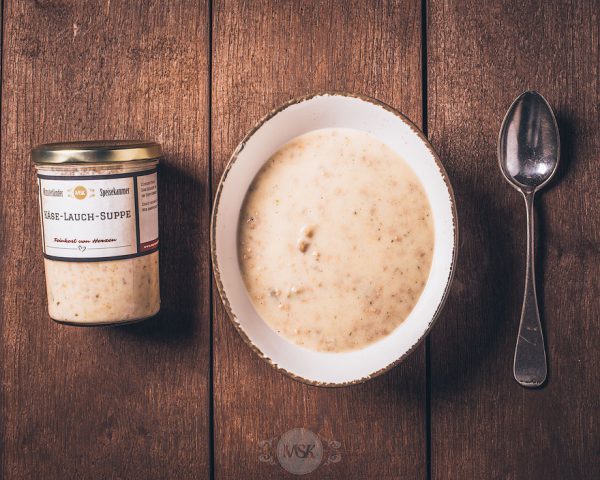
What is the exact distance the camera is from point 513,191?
2.74 ft

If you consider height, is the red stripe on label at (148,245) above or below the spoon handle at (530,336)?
above

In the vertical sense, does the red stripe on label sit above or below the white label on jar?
below

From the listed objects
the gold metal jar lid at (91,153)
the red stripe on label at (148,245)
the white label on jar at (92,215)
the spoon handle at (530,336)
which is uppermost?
the gold metal jar lid at (91,153)

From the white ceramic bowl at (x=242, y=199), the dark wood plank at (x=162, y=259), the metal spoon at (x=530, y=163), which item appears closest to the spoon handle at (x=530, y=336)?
the metal spoon at (x=530, y=163)

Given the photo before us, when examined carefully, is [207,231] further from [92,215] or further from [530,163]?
[530,163]

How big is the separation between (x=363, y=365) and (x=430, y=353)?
127 millimetres

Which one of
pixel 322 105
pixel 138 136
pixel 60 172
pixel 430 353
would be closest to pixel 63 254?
pixel 60 172

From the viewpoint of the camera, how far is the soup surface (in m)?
0.78

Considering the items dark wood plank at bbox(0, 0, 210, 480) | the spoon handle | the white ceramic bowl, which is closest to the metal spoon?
the spoon handle

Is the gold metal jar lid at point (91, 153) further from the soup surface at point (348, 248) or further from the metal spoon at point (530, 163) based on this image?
the metal spoon at point (530, 163)

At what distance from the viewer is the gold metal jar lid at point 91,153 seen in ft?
2.32

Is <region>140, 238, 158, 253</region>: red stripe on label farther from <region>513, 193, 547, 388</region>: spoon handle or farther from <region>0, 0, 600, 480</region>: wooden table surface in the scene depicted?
<region>513, 193, 547, 388</region>: spoon handle

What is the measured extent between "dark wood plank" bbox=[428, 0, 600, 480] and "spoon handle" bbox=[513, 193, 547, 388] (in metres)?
0.02

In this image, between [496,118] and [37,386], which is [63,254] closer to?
[37,386]
